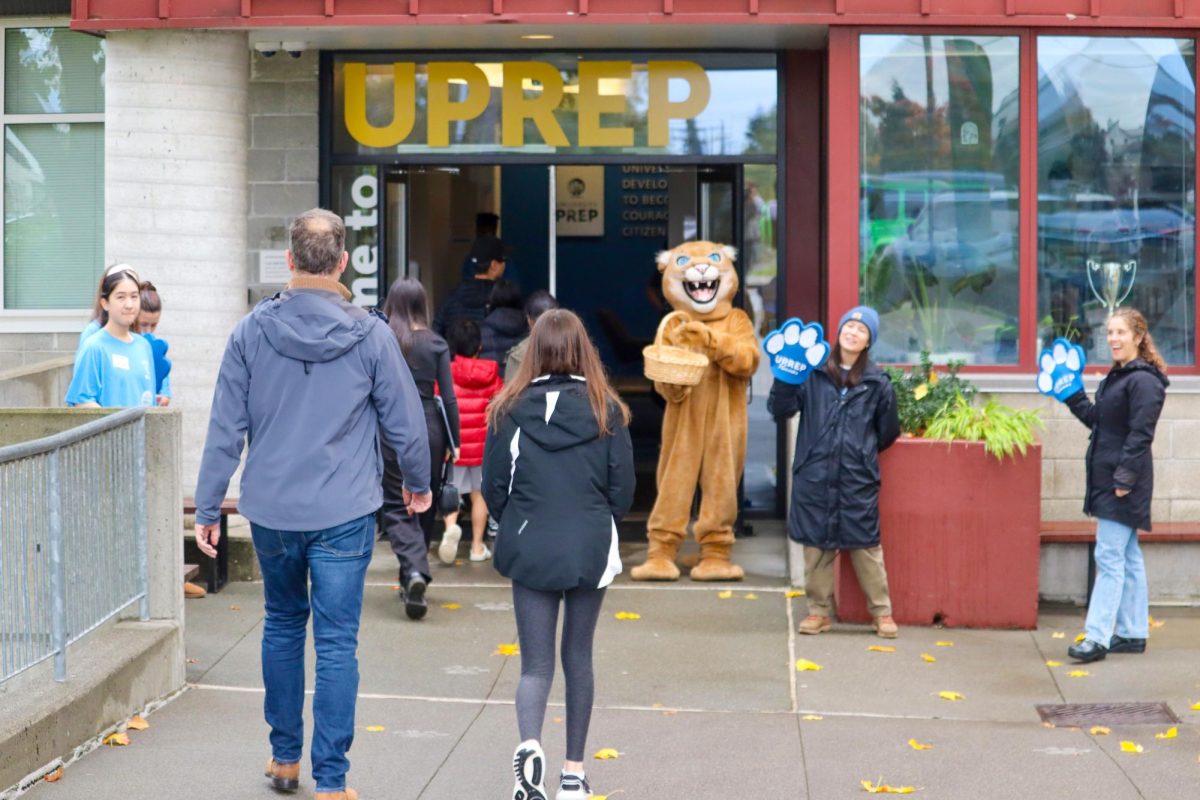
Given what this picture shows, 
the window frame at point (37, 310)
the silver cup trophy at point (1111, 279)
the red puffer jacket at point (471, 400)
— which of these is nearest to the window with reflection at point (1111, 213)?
the silver cup trophy at point (1111, 279)

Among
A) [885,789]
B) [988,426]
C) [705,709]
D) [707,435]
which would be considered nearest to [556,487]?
[885,789]

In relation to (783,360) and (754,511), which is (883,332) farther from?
(754,511)

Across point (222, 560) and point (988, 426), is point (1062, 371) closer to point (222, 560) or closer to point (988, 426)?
point (988, 426)

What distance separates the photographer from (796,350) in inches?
333

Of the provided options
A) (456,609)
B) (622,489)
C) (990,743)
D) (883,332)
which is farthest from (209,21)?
(990,743)

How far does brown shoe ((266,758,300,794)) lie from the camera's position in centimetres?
577

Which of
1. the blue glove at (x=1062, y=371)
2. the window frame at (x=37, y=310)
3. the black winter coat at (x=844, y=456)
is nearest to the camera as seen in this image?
the blue glove at (x=1062, y=371)

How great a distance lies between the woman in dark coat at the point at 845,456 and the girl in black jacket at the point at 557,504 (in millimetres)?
2922

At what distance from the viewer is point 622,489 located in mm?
5695

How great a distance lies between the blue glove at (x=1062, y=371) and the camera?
27.3 ft

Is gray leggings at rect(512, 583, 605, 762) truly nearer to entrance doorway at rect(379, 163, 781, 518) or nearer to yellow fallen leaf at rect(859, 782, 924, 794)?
yellow fallen leaf at rect(859, 782, 924, 794)

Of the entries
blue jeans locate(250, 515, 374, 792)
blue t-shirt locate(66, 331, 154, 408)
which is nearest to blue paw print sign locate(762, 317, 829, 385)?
blue t-shirt locate(66, 331, 154, 408)

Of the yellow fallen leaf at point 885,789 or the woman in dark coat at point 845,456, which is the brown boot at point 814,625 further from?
the yellow fallen leaf at point 885,789

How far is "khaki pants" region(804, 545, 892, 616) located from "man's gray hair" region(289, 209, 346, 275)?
Result: 3782 millimetres
